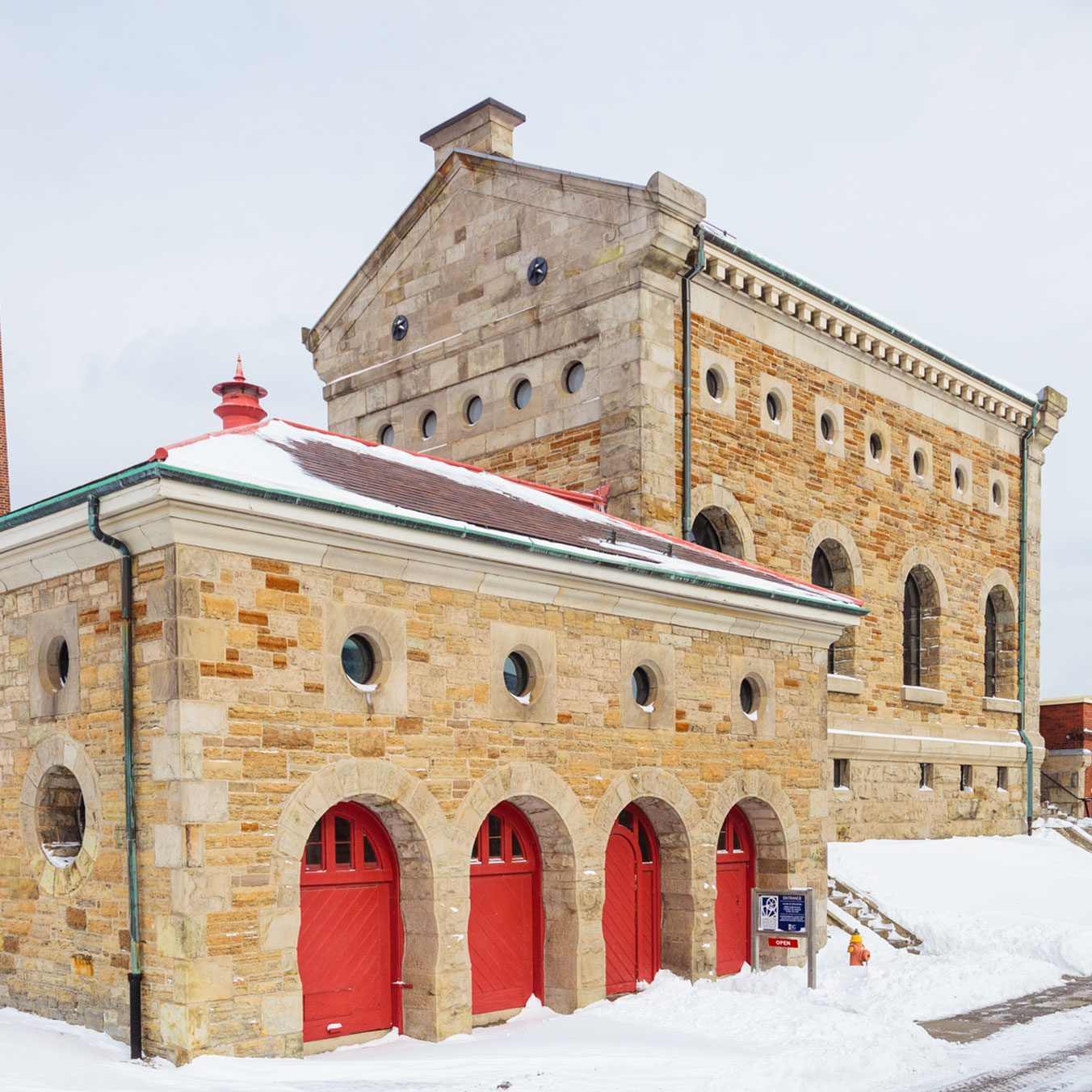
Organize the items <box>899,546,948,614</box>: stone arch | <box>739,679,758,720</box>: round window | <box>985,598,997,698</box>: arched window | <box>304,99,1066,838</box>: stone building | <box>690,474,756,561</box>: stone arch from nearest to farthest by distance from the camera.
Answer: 1. <box>739,679,758,720</box>: round window
2. <box>304,99,1066,838</box>: stone building
3. <box>690,474,756,561</box>: stone arch
4. <box>899,546,948,614</box>: stone arch
5. <box>985,598,997,698</box>: arched window

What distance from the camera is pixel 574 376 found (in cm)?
2192

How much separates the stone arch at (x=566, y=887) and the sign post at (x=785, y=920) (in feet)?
8.49

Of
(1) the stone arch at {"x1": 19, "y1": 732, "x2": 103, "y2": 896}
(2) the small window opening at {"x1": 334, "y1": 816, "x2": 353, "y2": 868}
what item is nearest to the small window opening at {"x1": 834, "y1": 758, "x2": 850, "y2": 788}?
(2) the small window opening at {"x1": 334, "y1": 816, "x2": 353, "y2": 868}

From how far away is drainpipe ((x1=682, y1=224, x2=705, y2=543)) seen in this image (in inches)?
822

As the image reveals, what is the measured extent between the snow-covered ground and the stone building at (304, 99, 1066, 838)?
19.4ft

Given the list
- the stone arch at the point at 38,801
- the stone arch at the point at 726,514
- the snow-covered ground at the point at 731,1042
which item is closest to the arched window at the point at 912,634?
the stone arch at the point at 726,514

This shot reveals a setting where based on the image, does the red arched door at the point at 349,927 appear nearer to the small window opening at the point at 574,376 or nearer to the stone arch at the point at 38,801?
the stone arch at the point at 38,801

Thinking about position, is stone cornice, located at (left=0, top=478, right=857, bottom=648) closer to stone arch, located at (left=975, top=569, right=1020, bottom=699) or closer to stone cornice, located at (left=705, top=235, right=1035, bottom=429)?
stone cornice, located at (left=705, top=235, right=1035, bottom=429)

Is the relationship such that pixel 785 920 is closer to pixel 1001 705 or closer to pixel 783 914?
pixel 783 914

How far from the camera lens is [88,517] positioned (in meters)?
11.5

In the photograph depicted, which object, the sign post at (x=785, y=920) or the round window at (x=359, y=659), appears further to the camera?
the sign post at (x=785, y=920)

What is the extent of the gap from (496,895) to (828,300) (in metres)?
14.2

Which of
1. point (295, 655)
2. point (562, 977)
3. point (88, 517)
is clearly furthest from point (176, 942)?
point (562, 977)

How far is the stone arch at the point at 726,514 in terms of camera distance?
70.6 feet
